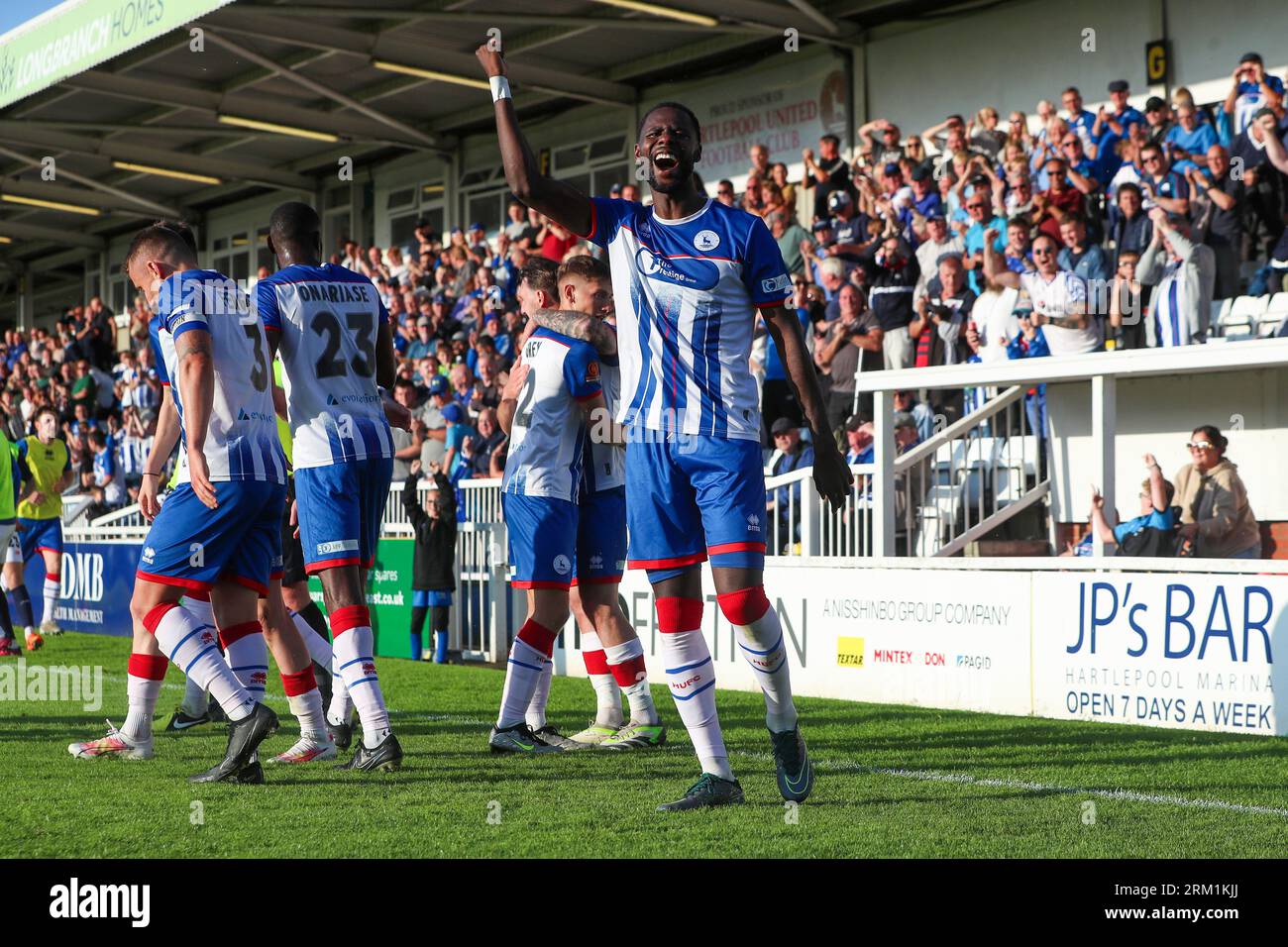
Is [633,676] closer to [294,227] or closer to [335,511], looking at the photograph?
[335,511]

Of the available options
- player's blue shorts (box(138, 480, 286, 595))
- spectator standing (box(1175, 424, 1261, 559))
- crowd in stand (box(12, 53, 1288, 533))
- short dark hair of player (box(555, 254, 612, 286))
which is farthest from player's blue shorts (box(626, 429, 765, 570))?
crowd in stand (box(12, 53, 1288, 533))

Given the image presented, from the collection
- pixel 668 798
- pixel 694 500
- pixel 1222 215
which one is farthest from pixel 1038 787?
pixel 1222 215

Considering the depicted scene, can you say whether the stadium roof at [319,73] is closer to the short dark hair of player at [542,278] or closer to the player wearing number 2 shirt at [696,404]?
the short dark hair of player at [542,278]

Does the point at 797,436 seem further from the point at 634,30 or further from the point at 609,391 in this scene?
the point at 634,30

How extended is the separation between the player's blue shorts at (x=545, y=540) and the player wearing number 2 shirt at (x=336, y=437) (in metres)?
0.82

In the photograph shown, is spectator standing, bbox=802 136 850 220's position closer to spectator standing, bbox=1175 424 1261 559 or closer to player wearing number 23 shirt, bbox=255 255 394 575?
spectator standing, bbox=1175 424 1261 559

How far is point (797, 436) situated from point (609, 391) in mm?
5895

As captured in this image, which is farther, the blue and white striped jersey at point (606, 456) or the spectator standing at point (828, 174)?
the spectator standing at point (828, 174)

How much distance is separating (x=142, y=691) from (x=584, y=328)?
254 cm

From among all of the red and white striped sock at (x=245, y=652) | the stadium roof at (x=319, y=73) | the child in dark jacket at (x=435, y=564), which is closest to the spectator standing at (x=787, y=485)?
the child in dark jacket at (x=435, y=564)

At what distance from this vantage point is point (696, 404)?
5.52 meters

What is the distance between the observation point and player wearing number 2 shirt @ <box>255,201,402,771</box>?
6.51 m

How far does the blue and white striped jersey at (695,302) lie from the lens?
550 centimetres

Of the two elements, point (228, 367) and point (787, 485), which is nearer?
point (228, 367)
